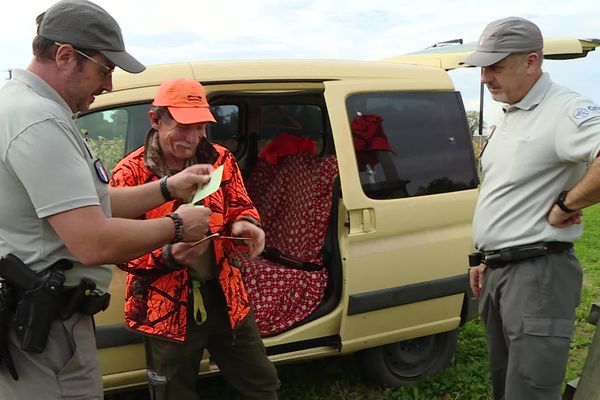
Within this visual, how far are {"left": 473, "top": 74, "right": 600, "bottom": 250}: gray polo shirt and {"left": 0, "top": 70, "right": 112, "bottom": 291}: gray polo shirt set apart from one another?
1.48 metres

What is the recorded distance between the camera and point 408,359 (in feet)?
10.7

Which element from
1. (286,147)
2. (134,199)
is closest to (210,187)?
(134,199)

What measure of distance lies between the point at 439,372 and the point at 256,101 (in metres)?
2.11

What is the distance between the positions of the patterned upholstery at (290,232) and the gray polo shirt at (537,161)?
121 cm

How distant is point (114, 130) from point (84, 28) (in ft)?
3.65

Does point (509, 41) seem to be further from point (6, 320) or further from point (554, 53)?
point (6, 320)

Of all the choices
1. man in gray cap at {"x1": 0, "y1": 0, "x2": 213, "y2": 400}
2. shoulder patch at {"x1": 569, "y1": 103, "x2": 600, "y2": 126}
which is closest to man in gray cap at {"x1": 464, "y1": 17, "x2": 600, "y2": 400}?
shoulder patch at {"x1": 569, "y1": 103, "x2": 600, "y2": 126}

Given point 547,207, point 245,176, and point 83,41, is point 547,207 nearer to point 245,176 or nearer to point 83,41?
point 83,41

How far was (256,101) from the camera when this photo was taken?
3.82m

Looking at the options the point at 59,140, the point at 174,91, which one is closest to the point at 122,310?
the point at 174,91

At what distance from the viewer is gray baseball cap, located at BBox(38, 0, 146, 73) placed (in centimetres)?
147

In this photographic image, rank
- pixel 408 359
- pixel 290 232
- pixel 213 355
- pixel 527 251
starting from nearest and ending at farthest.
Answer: pixel 527 251
pixel 213 355
pixel 408 359
pixel 290 232

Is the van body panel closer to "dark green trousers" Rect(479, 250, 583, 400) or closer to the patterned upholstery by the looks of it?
the patterned upholstery

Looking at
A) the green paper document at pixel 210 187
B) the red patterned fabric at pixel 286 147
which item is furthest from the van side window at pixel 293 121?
the green paper document at pixel 210 187
